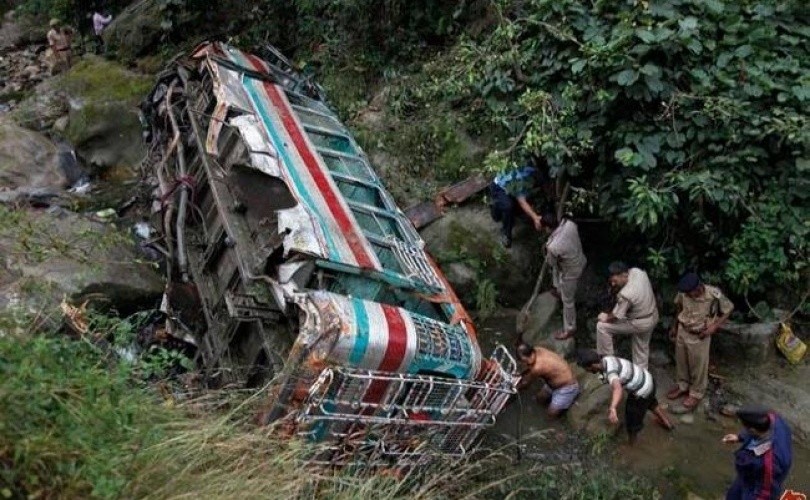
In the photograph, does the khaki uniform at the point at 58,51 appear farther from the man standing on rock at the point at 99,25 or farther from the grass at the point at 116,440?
the grass at the point at 116,440

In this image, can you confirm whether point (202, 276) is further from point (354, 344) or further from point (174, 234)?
point (354, 344)

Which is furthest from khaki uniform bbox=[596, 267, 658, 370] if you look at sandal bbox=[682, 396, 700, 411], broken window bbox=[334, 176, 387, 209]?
broken window bbox=[334, 176, 387, 209]

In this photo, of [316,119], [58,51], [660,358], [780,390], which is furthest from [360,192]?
[58,51]

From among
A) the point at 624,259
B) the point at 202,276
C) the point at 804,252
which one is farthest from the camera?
the point at 624,259

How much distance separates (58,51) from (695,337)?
12.1m

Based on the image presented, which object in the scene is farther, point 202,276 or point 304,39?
point 304,39

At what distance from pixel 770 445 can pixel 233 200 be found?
4.39m

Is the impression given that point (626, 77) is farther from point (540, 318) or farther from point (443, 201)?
point (443, 201)

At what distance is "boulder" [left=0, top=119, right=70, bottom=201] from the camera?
9383 millimetres

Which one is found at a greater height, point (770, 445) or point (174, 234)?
point (174, 234)

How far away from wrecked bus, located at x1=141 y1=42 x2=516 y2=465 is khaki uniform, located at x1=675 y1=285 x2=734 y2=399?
176cm

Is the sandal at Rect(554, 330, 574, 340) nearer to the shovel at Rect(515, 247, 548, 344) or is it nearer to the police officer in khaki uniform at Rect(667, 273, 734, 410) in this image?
the shovel at Rect(515, 247, 548, 344)

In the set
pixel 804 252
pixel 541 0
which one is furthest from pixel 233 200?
pixel 804 252

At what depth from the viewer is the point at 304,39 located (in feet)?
37.0
